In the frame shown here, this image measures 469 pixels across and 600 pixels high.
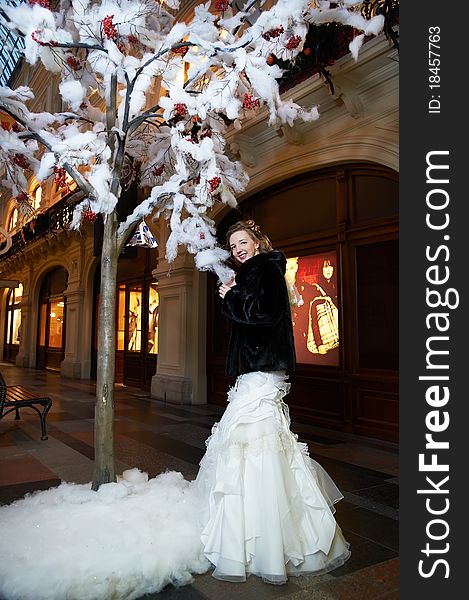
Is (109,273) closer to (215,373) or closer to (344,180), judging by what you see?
(344,180)

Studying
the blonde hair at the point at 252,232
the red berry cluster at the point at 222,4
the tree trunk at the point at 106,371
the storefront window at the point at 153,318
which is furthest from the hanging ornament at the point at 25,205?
the storefront window at the point at 153,318

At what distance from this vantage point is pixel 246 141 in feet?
26.5

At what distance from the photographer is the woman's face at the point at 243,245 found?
272cm

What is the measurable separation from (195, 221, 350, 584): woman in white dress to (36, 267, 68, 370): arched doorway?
15.4 metres

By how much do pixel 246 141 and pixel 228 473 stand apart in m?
6.78

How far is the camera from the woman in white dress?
231 centimetres

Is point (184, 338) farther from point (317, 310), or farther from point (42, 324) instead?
point (42, 324)

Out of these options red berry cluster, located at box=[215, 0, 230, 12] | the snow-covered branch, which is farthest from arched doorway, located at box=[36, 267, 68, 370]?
red berry cluster, located at box=[215, 0, 230, 12]

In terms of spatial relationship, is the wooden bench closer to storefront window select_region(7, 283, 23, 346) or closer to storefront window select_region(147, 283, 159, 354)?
storefront window select_region(147, 283, 159, 354)

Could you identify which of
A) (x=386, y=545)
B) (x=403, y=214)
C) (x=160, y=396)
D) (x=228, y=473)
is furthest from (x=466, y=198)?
(x=160, y=396)

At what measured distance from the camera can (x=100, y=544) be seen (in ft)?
7.72

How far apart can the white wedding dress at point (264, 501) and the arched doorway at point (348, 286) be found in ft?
12.0

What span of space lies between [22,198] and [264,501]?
2.61m

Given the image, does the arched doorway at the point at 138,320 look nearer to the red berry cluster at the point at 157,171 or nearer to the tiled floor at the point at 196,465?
the tiled floor at the point at 196,465
